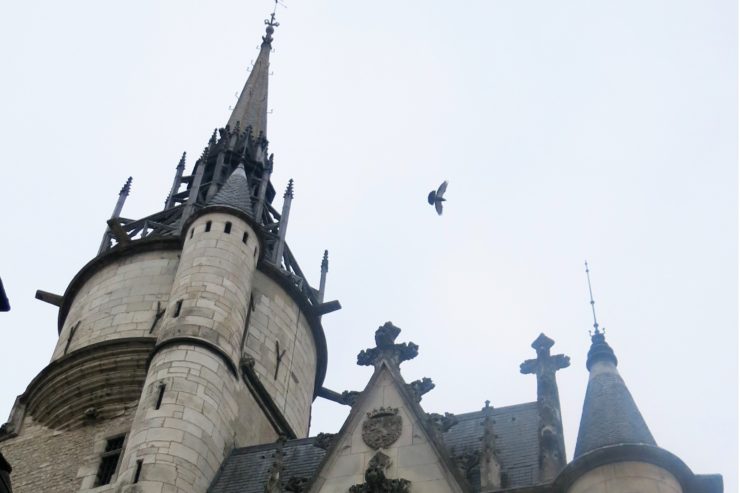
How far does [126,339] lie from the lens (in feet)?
81.8

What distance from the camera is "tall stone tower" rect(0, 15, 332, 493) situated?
2170 cm

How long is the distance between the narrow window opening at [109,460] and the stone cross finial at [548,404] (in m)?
7.75

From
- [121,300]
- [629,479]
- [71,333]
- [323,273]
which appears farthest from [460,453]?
[323,273]

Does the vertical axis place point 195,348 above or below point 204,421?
above

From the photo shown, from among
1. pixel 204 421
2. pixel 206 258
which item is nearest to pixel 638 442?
pixel 204 421

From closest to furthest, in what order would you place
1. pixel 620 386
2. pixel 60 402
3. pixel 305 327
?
pixel 620 386 < pixel 60 402 < pixel 305 327

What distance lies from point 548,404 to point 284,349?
30.0 ft

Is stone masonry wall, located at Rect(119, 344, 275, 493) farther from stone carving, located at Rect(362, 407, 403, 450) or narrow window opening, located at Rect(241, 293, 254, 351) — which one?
stone carving, located at Rect(362, 407, 403, 450)

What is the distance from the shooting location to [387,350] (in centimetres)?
2081

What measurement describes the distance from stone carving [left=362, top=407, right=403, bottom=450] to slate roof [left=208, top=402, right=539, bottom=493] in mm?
994

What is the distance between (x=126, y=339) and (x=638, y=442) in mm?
12117

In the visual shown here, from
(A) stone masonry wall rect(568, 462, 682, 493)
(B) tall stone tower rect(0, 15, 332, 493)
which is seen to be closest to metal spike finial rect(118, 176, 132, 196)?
(B) tall stone tower rect(0, 15, 332, 493)

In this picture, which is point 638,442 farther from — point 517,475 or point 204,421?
point 204,421

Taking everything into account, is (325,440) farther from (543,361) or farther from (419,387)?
(543,361)
